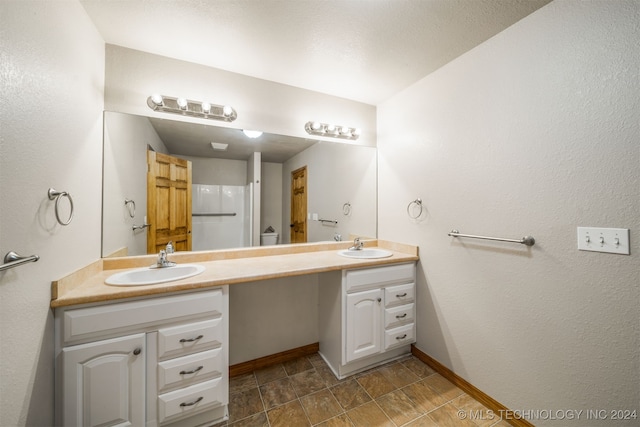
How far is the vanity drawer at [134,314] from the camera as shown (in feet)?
3.42

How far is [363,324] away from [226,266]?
103cm

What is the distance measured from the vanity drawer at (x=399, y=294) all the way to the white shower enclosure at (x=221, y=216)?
3.70ft

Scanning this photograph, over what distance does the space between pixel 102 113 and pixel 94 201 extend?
557 millimetres

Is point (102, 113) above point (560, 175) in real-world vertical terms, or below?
above

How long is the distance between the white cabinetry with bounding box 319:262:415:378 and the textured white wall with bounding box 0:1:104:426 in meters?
1.44

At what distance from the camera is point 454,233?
64.3 inches

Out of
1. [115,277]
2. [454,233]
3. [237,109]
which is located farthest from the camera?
[237,109]

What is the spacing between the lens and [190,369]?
4.02ft

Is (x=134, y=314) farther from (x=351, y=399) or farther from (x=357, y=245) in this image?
(x=357, y=245)

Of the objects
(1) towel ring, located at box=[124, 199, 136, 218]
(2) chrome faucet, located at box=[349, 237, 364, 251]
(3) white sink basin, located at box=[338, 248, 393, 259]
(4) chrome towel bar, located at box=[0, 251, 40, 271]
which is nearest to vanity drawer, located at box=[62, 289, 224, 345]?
(4) chrome towel bar, located at box=[0, 251, 40, 271]

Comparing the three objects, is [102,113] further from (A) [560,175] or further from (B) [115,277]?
(A) [560,175]

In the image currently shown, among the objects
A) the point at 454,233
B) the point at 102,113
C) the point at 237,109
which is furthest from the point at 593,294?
the point at 102,113

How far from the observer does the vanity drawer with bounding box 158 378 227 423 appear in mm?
1180

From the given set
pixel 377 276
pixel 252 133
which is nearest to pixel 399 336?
pixel 377 276
